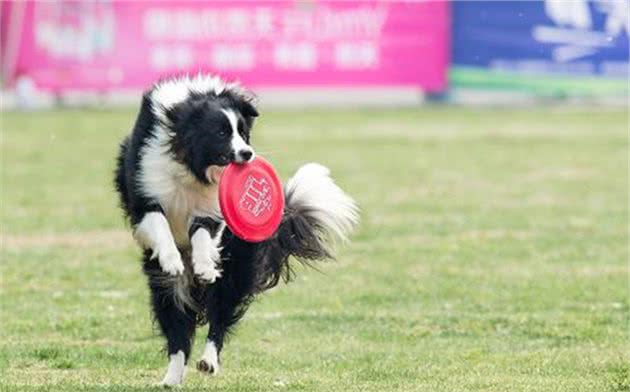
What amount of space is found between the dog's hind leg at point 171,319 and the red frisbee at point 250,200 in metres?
0.53

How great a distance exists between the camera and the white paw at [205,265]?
841cm

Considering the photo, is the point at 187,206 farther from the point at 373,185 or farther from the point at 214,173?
the point at 373,185

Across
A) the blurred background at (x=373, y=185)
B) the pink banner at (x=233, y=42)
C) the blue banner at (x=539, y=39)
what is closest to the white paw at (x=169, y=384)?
the blurred background at (x=373, y=185)

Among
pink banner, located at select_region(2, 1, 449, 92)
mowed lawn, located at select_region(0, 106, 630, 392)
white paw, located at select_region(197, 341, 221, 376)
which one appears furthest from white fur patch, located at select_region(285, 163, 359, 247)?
pink banner, located at select_region(2, 1, 449, 92)

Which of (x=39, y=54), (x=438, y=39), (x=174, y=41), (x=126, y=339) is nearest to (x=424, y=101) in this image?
(x=438, y=39)

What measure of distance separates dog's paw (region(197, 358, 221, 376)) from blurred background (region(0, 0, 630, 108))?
23186 mm

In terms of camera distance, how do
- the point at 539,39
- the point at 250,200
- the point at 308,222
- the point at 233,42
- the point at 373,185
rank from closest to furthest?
1. the point at 250,200
2. the point at 308,222
3. the point at 373,185
4. the point at 539,39
5. the point at 233,42

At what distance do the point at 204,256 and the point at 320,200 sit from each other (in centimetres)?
121

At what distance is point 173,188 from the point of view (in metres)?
8.59

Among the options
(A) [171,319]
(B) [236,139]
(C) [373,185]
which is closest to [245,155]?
(B) [236,139]

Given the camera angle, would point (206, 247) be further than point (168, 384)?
No

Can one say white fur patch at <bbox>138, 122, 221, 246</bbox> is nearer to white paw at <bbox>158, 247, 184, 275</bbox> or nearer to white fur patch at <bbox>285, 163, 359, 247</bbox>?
white paw at <bbox>158, 247, 184, 275</bbox>

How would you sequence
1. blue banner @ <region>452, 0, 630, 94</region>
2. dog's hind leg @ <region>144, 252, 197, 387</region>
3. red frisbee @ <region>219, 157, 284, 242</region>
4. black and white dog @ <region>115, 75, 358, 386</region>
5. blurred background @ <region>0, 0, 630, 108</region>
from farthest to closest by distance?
blurred background @ <region>0, 0, 630, 108</region>
blue banner @ <region>452, 0, 630, 94</region>
dog's hind leg @ <region>144, 252, 197, 387</region>
black and white dog @ <region>115, 75, 358, 386</region>
red frisbee @ <region>219, 157, 284, 242</region>

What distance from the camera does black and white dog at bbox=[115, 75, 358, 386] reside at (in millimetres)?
8461
